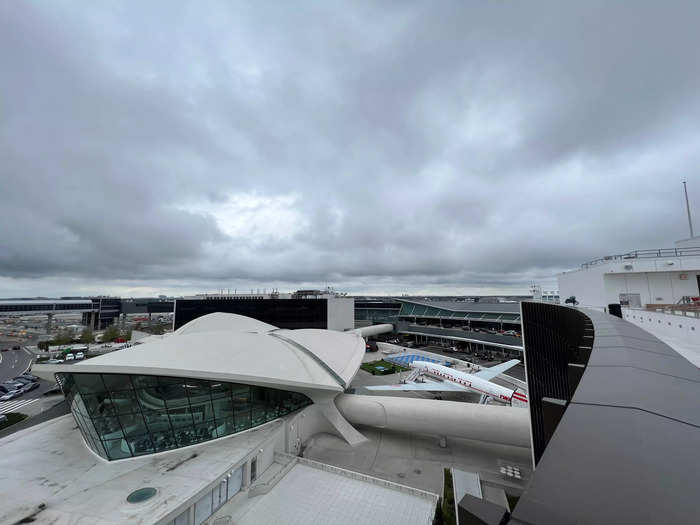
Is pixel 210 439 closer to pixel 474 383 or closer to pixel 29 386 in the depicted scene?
pixel 474 383

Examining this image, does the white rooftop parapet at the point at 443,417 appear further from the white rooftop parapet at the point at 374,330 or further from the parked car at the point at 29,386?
the parked car at the point at 29,386

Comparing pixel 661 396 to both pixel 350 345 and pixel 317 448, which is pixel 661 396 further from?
pixel 350 345

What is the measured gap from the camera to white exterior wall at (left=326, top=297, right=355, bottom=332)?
58938mm

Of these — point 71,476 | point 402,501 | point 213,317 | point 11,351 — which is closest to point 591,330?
point 402,501

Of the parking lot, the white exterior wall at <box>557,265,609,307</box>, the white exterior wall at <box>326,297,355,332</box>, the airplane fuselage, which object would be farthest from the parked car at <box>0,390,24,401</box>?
the white exterior wall at <box>557,265,609,307</box>

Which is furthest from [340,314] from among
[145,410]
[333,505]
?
[333,505]

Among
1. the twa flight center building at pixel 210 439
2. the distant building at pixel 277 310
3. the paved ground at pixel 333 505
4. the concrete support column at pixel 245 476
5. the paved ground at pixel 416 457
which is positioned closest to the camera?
the twa flight center building at pixel 210 439

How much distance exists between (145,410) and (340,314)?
152ft

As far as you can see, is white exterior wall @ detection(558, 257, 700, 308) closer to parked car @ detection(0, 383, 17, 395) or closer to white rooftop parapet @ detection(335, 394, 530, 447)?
white rooftop parapet @ detection(335, 394, 530, 447)

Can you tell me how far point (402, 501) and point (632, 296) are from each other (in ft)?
56.0

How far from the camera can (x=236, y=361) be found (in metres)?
17.6

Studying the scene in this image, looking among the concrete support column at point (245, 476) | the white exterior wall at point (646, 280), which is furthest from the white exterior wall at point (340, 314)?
the white exterior wall at point (646, 280)

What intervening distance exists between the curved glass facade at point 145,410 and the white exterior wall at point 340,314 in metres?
41.9

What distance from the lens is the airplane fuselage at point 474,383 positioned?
23.3 meters
